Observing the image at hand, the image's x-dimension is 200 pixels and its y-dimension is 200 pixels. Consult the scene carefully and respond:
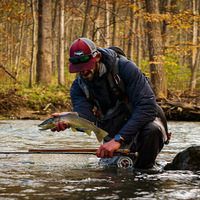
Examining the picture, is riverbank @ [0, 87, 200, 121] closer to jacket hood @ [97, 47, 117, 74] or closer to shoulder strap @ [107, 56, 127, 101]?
shoulder strap @ [107, 56, 127, 101]

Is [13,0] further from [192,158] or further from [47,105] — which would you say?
[192,158]

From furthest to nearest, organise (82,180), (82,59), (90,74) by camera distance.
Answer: (90,74)
(82,59)
(82,180)

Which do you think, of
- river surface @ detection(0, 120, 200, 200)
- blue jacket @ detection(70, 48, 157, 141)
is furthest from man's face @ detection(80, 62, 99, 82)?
river surface @ detection(0, 120, 200, 200)

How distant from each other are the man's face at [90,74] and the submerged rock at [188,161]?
1.80m

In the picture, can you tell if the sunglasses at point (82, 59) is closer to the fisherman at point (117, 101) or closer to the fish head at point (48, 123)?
the fisherman at point (117, 101)

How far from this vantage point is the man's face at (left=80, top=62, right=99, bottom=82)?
4.70 metres

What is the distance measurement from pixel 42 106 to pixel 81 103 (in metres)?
10.7

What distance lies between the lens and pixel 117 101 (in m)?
5.17

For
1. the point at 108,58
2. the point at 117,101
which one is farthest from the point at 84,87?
the point at 108,58

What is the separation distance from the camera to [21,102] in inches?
608

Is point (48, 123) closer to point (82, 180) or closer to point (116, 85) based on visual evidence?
point (82, 180)

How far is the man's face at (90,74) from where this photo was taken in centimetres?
470

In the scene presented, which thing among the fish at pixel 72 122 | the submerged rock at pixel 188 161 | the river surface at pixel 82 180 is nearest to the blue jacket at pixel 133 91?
the fish at pixel 72 122

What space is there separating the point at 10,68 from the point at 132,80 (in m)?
17.5
